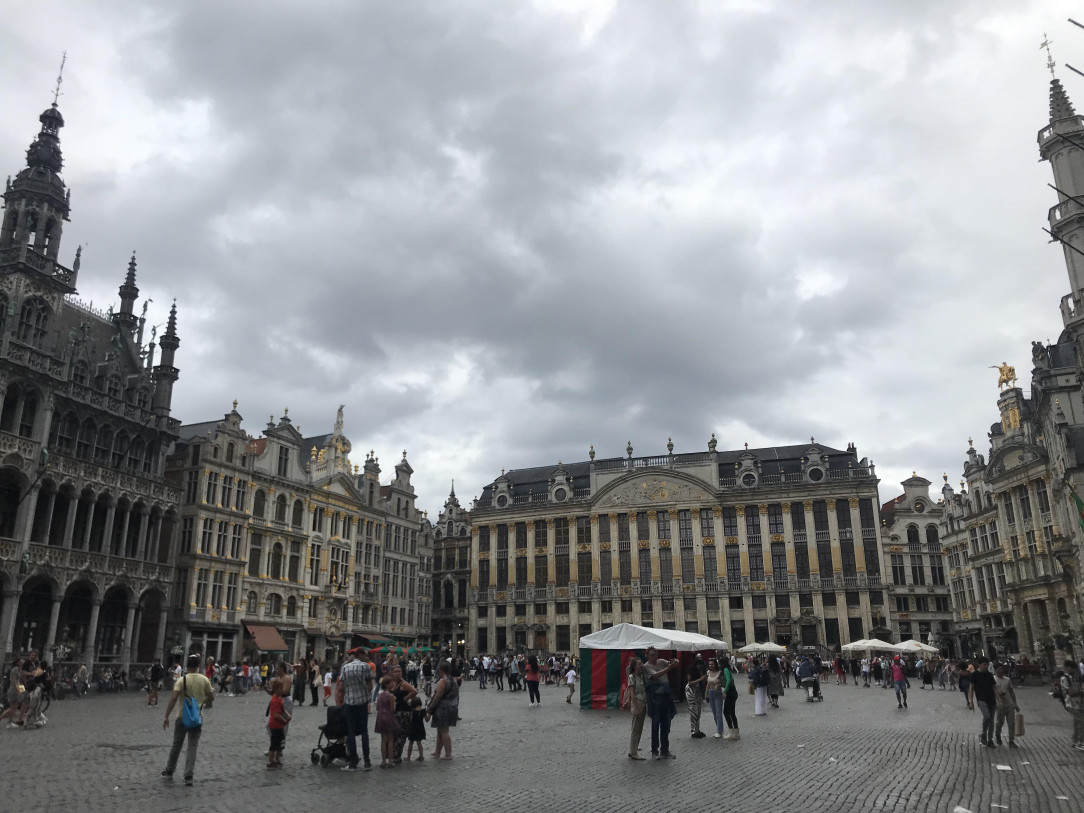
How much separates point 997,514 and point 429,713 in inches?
2275

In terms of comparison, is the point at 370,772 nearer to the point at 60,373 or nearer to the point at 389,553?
the point at 60,373

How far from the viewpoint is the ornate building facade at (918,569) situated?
74.7m

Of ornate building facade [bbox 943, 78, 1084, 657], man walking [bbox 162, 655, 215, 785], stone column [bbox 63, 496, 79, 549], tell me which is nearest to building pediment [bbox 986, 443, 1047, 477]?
ornate building facade [bbox 943, 78, 1084, 657]

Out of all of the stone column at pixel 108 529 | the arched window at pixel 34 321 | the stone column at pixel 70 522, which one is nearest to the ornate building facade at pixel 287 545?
the stone column at pixel 108 529

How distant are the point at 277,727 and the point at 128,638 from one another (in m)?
34.4

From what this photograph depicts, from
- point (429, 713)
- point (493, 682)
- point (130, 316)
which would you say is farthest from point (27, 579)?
point (429, 713)

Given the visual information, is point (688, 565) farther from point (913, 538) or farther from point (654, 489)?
point (913, 538)

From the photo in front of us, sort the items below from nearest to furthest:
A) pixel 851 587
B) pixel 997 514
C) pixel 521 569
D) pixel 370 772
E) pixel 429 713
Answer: pixel 370 772
pixel 429 713
pixel 997 514
pixel 851 587
pixel 521 569

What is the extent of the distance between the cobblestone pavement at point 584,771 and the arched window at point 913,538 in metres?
59.0

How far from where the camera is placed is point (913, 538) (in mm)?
78188

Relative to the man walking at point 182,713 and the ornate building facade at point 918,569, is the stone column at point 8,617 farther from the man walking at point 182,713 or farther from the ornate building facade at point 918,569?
the ornate building facade at point 918,569

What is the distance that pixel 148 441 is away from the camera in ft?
156

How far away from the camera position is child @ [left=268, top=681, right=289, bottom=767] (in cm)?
1429

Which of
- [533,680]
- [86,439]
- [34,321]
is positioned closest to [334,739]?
[533,680]
